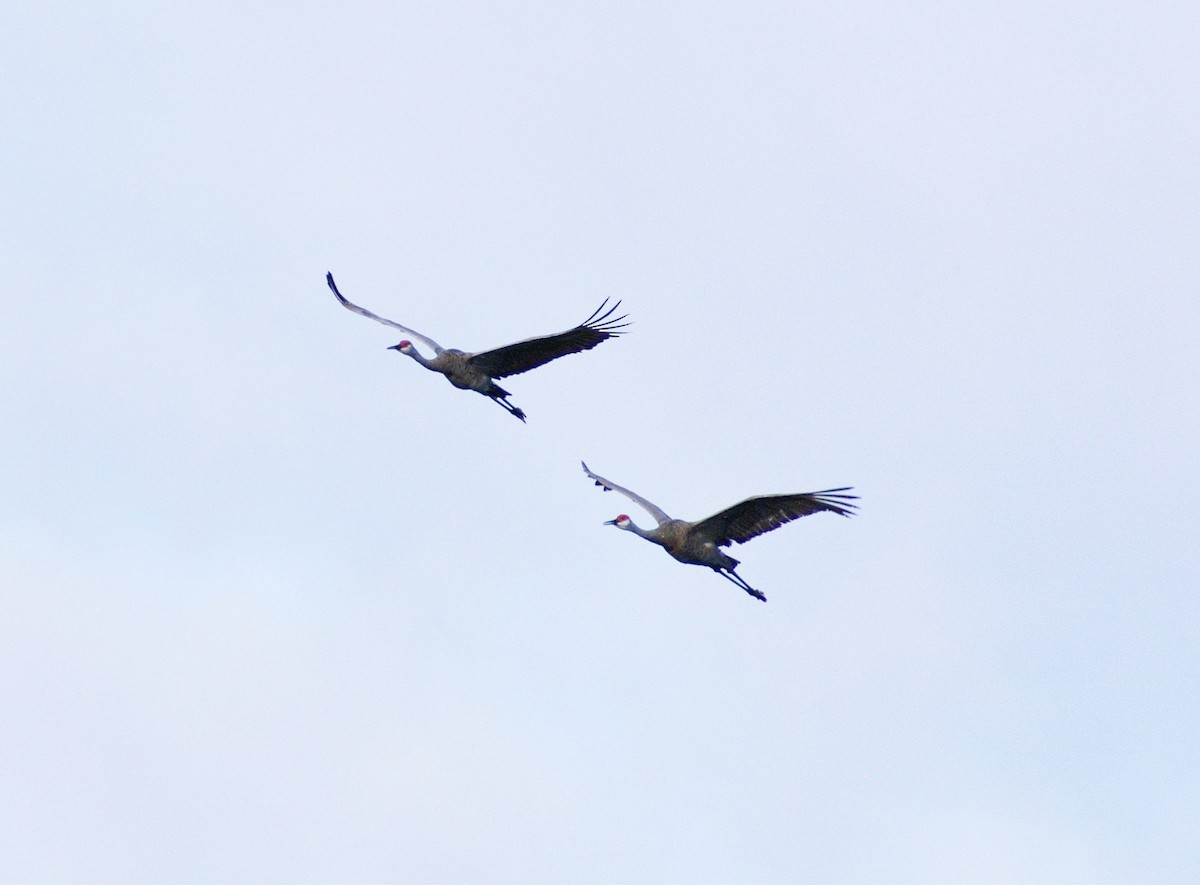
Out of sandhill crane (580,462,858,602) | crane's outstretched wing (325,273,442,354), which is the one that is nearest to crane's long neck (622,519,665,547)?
sandhill crane (580,462,858,602)

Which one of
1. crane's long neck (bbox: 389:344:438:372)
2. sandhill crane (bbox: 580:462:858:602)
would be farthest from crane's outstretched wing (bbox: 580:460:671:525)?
crane's long neck (bbox: 389:344:438:372)

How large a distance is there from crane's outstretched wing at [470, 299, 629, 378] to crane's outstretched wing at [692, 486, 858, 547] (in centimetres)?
518

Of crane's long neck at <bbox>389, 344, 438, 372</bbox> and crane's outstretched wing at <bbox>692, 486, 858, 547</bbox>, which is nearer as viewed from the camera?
crane's outstretched wing at <bbox>692, 486, 858, 547</bbox>

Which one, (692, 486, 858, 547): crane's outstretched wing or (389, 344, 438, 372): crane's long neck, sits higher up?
(389, 344, 438, 372): crane's long neck

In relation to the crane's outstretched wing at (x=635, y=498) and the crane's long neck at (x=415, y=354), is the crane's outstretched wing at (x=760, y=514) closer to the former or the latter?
the crane's outstretched wing at (x=635, y=498)

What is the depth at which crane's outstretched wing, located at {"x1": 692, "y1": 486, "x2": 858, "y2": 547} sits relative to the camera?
32469 mm

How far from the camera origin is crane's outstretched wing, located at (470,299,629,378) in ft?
128

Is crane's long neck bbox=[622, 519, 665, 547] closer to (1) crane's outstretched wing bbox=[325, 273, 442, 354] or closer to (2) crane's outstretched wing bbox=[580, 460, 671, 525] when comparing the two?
(2) crane's outstretched wing bbox=[580, 460, 671, 525]

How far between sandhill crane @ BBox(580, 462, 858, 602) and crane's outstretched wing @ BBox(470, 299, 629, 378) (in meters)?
3.74

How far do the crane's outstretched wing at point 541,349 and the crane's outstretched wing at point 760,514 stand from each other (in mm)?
5181

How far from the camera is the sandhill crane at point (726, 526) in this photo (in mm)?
33188

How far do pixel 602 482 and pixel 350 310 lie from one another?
7502 millimetres

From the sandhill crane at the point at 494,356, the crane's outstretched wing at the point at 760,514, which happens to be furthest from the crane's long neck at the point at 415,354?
the crane's outstretched wing at the point at 760,514

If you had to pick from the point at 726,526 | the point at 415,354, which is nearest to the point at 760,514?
the point at 726,526
